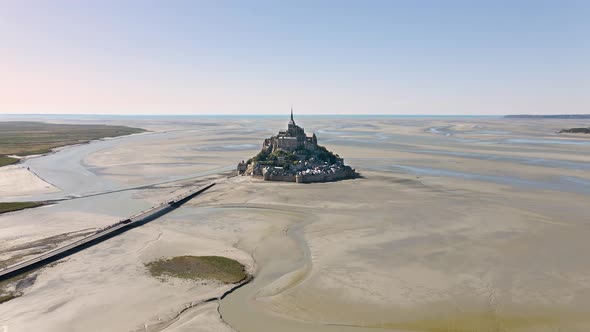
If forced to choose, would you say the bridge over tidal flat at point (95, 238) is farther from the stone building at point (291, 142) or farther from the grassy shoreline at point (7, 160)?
the grassy shoreline at point (7, 160)

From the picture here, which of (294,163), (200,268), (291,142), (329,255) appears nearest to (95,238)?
(200,268)

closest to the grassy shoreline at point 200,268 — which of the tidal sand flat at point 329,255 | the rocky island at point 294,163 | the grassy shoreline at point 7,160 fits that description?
the tidal sand flat at point 329,255

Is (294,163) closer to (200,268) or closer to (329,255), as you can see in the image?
(329,255)

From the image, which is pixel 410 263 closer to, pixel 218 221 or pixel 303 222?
pixel 303 222

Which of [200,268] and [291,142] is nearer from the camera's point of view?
[200,268]

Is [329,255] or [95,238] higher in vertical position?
[95,238]

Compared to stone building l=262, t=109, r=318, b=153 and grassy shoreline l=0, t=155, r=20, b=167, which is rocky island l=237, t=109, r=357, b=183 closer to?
stone building l=262, t=109, r=318, b=153

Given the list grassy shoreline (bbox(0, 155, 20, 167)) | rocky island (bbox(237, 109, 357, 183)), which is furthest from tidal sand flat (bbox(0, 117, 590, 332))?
grassy shoreline (bbox(0, 155, 20, 167))
